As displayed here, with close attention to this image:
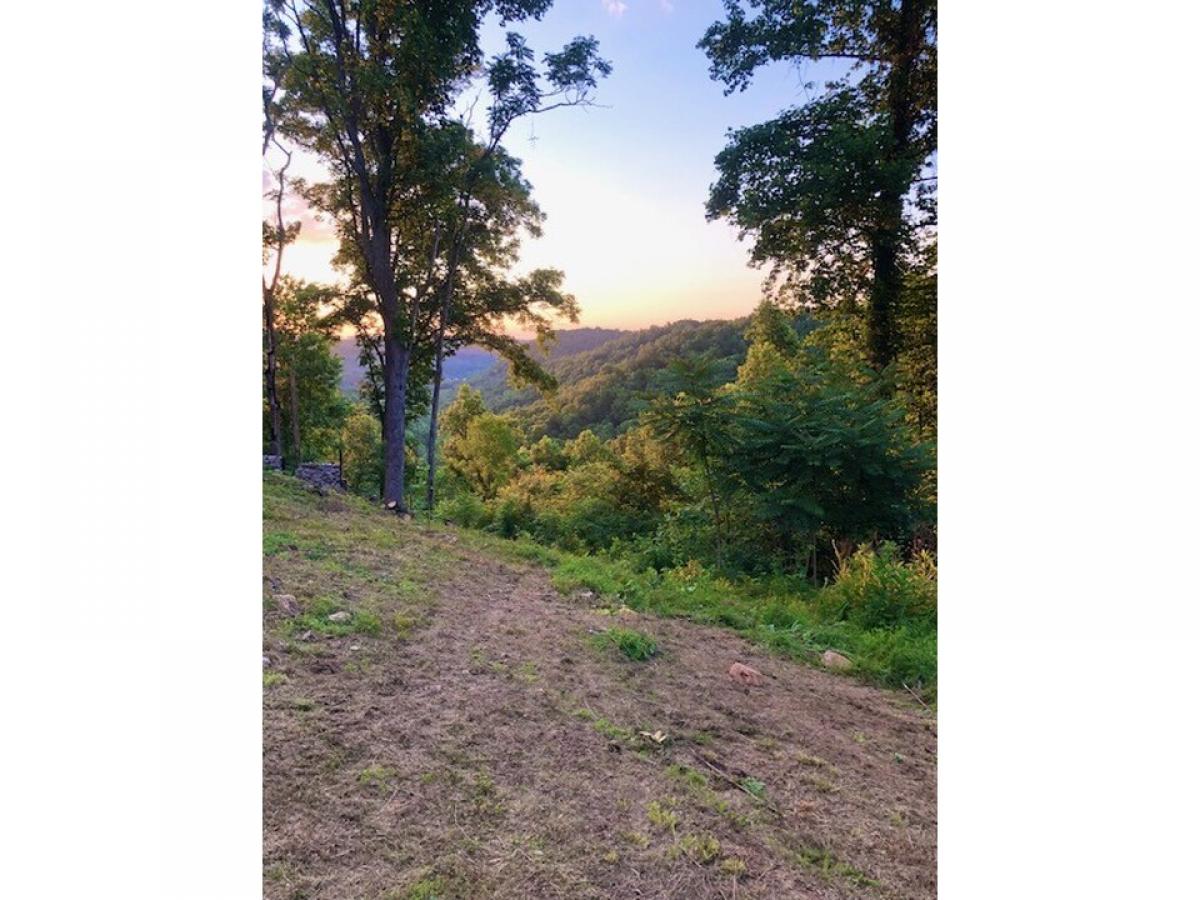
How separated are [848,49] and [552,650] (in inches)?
76.3

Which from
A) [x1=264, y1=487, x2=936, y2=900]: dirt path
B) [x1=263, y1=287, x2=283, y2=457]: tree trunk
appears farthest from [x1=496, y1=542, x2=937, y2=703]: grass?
[x1=263, y1=287, x2=283, y2=457]: tree trunk

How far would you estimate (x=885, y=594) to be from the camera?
100 inches

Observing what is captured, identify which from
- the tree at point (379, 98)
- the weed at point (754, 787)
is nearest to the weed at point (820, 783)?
the weed at point (754, 787)

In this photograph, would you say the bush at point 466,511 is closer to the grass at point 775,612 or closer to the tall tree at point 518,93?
the grass at point 775,612

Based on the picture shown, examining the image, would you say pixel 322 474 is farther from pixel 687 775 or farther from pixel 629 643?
pixel 687 775

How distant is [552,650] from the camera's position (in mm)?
1890

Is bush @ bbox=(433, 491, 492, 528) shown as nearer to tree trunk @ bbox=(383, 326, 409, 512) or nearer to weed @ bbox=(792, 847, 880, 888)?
tree trunk @ bbox=(383, 326, 409, 512)

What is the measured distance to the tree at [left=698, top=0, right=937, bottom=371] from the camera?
4.89ft

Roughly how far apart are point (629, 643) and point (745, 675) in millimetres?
395

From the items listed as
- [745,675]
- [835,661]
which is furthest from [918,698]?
[745,675]

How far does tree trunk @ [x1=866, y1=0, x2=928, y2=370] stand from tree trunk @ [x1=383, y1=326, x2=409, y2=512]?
5.34ft
